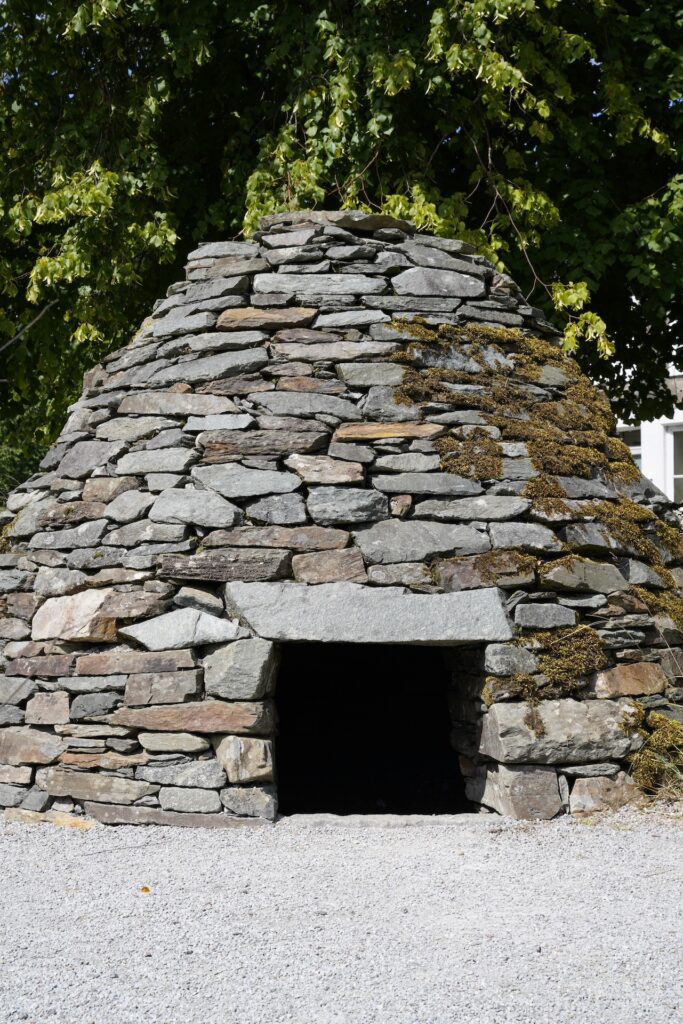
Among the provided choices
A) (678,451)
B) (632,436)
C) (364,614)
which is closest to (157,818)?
(364,614)

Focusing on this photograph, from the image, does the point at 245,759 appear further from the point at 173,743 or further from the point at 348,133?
the point at 348,133

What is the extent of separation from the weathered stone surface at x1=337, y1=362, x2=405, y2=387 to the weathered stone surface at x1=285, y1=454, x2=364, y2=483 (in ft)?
1.60

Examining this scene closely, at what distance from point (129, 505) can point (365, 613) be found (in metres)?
1.36

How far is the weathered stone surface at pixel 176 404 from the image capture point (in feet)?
17.6

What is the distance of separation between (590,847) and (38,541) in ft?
10.2

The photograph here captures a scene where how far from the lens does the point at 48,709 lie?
507cm

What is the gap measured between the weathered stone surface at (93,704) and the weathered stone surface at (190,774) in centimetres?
35

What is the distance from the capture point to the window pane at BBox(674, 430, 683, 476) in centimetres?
1511

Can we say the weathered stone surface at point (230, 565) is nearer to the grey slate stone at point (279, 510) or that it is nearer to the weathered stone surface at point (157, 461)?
the grey slate stone at point (279, 510)

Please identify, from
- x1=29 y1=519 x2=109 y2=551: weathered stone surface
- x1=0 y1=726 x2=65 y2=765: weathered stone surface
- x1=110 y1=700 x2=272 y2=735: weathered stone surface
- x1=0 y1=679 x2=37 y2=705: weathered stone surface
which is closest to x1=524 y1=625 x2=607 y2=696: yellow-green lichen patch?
x1=110 y1=700 x2=272 y2=735: weathered stone surface

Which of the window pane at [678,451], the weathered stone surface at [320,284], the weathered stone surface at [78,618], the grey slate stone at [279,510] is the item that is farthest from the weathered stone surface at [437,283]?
the window pane at [678,451]

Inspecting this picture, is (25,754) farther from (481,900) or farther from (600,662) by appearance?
(600,662)

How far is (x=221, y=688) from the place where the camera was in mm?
4754

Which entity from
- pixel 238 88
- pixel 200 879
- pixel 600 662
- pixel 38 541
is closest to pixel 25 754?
pixel 38 541
